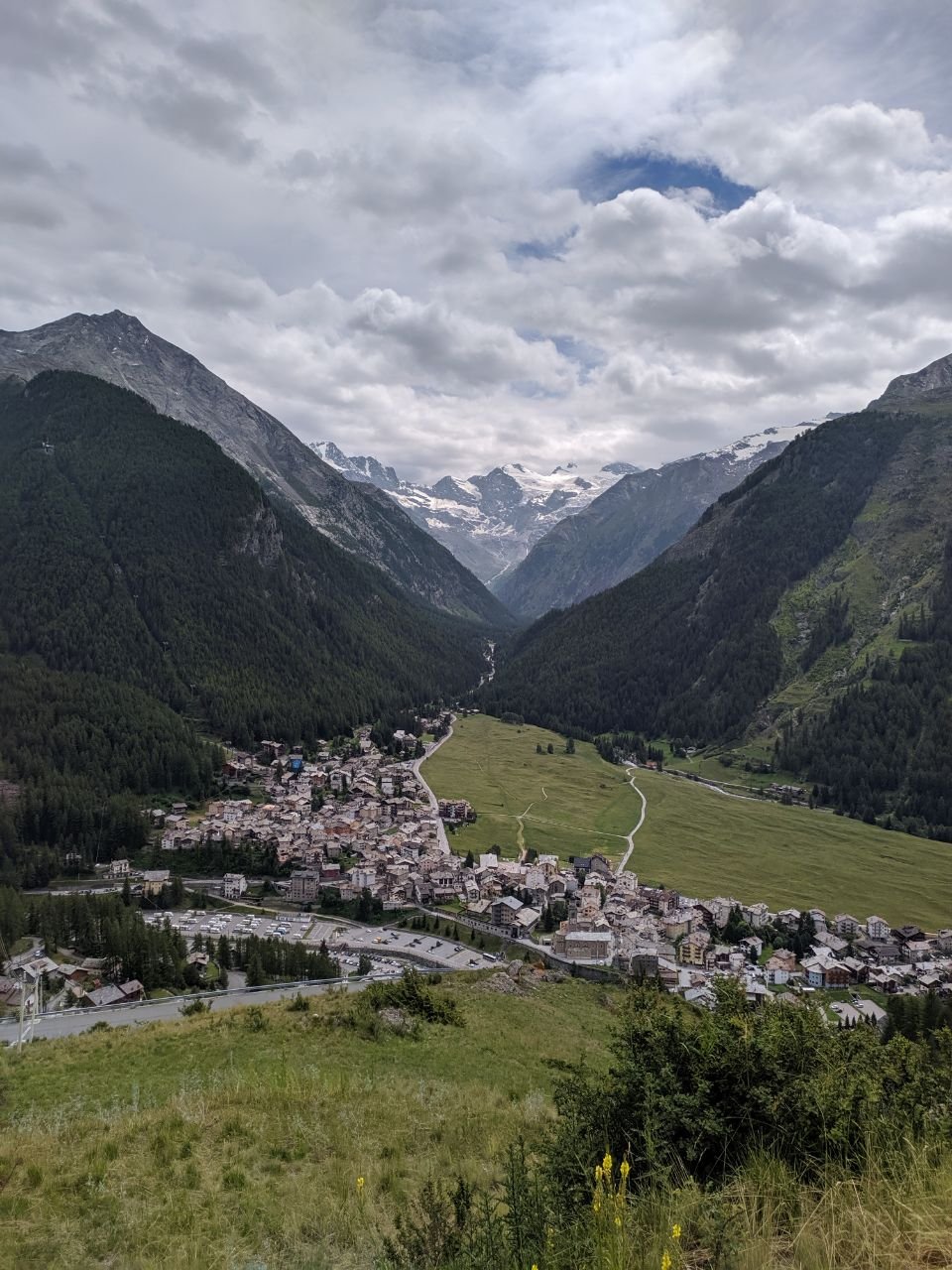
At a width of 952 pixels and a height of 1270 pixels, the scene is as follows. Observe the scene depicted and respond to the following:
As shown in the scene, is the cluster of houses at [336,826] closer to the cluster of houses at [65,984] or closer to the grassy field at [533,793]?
the grassy field at [533,793]

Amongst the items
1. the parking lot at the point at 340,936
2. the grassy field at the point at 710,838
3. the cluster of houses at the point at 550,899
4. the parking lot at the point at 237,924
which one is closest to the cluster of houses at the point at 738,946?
the cluster of houses at the point at 550,899

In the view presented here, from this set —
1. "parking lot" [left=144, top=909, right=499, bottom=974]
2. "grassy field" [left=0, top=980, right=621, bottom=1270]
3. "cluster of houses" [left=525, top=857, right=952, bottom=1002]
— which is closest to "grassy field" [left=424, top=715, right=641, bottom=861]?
"cluster of houses" [left=525, top=857, right=952, bottom=1002]

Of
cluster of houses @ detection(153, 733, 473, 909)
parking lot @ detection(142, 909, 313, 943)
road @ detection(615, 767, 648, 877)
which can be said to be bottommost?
parking lot @ detection(142, 909, 313, 943)

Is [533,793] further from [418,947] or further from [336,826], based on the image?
[418,947]

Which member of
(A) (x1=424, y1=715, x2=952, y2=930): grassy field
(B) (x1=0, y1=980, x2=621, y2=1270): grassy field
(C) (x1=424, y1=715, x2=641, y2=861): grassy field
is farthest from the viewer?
(C) (x1=424, y1=715, x2=641, y2=861): grassy field

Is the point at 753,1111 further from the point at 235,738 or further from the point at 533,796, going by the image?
the point at 235,738

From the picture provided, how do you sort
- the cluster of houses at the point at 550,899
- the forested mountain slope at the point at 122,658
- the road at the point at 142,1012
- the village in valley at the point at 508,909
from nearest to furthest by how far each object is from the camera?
the road at the point at 142,1012, the village in valley at the point at 508,909, the cluster of houses at the point at 550,899, the forested mountain slope at the point at 122,658

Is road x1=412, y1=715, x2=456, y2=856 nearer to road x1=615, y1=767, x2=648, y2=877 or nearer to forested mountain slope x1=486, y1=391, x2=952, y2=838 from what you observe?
road x1=615, y1=767, x2=648, y2=877
